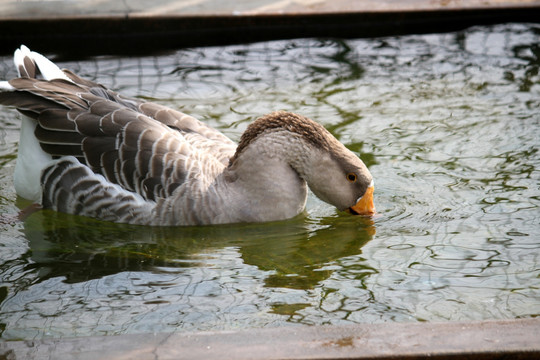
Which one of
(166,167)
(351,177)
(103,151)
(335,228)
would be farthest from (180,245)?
(351,177)

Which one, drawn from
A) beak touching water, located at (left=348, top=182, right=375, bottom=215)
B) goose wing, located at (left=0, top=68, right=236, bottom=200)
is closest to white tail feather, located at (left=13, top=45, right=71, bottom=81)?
goose wing, located at (left=0, top=68, right=236, bottom=200)

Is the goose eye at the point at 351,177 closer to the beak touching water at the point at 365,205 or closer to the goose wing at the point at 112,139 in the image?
the beak touching water at the point at 365,205

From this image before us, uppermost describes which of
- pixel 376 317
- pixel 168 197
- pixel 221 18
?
pixel 221 18

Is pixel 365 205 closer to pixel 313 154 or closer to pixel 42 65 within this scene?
pixel 313 154

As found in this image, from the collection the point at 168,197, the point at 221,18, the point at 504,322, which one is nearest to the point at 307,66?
the point at 221,18

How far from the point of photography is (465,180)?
6102 millimetres

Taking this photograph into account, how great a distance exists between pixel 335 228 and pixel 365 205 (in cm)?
27

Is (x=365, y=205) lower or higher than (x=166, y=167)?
lower

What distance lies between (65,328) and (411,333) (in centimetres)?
185

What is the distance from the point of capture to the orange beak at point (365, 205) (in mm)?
5598

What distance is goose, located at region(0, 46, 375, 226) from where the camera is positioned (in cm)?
553

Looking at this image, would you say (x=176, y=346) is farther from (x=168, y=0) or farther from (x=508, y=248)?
(x=168, y=0)

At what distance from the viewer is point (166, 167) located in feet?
18.1

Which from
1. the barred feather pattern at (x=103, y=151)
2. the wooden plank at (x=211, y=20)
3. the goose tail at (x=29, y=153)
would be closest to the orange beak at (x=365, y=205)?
the barred feather pattern at (x=103, y=151)
